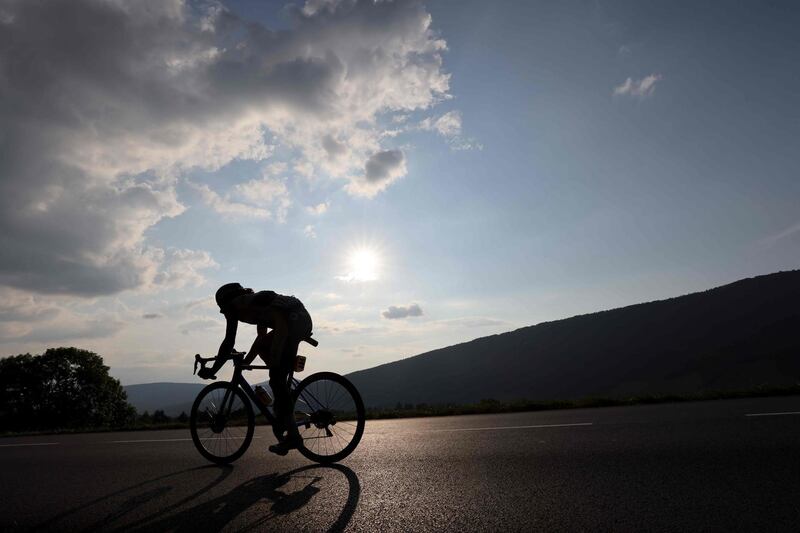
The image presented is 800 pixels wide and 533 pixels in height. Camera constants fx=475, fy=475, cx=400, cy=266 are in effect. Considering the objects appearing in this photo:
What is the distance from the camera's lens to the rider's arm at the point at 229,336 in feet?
19.4

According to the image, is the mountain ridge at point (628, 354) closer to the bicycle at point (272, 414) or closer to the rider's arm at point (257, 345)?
the bicycle at point (272, 414)

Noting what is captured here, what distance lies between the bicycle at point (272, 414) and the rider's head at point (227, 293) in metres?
0.64

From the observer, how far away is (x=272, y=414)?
18.8 feet

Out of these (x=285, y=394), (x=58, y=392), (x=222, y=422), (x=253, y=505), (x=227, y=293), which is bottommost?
(x=253, y=505)

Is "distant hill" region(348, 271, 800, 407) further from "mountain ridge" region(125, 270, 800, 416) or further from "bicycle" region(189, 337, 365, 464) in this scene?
"bicycle" region(189, 337, 365, 464)

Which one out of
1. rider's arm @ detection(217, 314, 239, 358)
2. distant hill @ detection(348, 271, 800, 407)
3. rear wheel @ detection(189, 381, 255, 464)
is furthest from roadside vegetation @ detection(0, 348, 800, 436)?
distant hill @ detection(348, 271, 800, 407)

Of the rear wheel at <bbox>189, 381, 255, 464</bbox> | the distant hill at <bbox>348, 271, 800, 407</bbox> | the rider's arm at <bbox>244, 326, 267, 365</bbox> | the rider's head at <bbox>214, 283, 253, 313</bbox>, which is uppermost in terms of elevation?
the distant hill at <bbox>348, 271, 800, 407</bbox>

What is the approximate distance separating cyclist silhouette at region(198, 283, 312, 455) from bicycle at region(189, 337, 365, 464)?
0.29 ft

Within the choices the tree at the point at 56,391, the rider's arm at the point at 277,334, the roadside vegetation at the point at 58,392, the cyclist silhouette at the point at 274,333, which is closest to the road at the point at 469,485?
the cyclist silhouette at the point at 274,333

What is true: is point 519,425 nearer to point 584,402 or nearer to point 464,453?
point 464,453

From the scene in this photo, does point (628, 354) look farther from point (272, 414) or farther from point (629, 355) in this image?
point (272, 414)

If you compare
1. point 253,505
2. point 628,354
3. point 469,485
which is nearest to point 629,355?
point 628,354

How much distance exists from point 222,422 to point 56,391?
46.9m

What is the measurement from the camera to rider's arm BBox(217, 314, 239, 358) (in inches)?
233
